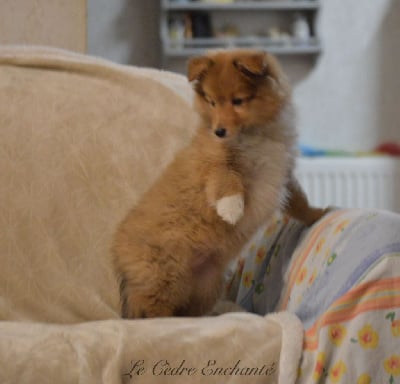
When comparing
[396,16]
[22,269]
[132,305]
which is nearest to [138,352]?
[132,305]

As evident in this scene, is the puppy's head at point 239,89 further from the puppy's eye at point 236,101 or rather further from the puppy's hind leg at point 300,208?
the puppy's hind leg at point 300,208

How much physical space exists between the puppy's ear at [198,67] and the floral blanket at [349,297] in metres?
0.56

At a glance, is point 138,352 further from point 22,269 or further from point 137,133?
point 137,133

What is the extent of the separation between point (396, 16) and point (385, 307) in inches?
120

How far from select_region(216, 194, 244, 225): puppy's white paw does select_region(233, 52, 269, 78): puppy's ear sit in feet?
1.13

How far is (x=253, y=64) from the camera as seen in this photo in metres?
1.70

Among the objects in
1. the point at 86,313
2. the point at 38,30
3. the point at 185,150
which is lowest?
the point at 86,313

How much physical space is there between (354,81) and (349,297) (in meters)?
2.80

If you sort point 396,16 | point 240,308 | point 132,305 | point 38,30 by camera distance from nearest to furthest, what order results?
point 132,305 → point 240,308 → point 38,30 → point 396,16

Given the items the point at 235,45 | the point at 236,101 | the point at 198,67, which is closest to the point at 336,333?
the point at 236,101

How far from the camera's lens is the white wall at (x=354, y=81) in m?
3.90

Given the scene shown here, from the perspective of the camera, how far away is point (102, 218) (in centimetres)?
202

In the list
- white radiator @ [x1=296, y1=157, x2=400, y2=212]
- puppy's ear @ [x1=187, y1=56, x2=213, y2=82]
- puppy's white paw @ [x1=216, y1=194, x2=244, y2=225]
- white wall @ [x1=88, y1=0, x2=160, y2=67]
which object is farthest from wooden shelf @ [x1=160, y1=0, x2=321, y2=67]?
puppy's white paw @ [x1=216, y1=194, x2=244, y2=225]

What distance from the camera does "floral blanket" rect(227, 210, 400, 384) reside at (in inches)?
52.1
